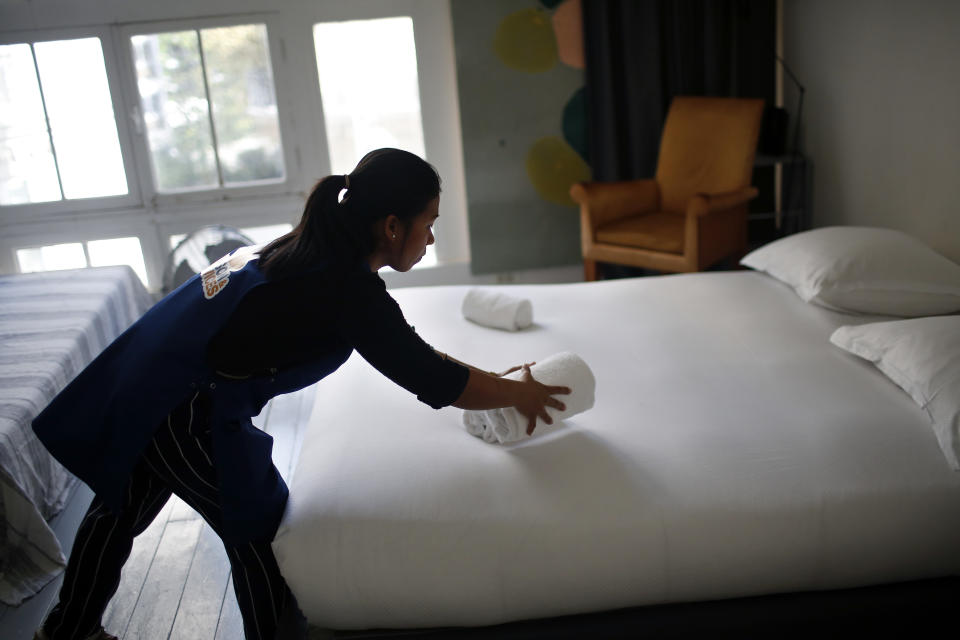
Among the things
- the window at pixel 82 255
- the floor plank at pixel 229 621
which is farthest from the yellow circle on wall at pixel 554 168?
the floor plank at pixel 229 621

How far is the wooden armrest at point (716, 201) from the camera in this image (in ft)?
11.5

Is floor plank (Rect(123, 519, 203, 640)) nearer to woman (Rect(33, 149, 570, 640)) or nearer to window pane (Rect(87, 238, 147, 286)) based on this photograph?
woman (Rect(33, 149, 570, 640))

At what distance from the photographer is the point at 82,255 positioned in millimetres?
4375

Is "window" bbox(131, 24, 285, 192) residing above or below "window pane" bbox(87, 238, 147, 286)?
above

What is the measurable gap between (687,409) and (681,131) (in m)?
2.33

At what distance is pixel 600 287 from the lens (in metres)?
2.94

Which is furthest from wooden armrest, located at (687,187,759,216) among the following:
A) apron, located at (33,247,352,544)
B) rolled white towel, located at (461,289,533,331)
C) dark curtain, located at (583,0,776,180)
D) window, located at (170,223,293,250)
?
apron, located at (33,247,352,544)

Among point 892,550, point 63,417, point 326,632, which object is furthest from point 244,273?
point 892,550

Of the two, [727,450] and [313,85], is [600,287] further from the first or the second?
[313,85]

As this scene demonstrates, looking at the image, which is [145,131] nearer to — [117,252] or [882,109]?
[117,252]

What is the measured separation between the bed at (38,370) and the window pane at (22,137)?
3.14 ft

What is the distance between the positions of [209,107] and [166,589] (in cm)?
264

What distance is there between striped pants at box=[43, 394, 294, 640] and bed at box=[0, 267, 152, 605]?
534mm

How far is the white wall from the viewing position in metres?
2.99
